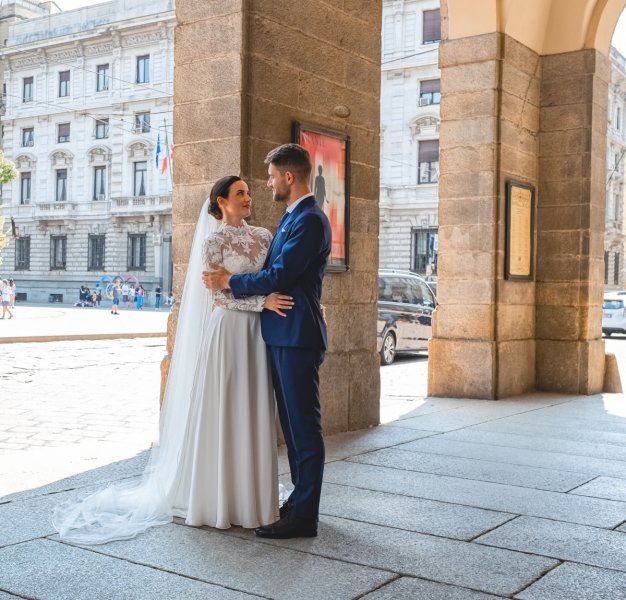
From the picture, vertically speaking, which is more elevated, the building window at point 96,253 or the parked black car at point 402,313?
the building window at point 96,253

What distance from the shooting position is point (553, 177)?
1080cm

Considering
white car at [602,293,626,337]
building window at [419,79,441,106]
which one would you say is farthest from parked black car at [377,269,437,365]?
building window at [419,79,441,106]

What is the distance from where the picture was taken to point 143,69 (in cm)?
4691

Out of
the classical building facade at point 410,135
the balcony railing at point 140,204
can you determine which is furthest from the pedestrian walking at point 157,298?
the classical building facade at point 410,135

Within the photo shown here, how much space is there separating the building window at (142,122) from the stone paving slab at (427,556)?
45.0 meters

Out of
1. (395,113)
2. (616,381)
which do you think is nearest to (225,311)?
(616,381)

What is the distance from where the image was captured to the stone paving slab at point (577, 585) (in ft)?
11.3

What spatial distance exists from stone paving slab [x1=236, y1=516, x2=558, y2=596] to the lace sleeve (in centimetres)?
112

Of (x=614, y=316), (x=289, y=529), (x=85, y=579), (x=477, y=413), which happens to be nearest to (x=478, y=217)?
(x=477, y=413)

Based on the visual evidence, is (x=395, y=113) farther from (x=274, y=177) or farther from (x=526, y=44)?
(x=274, y=177)

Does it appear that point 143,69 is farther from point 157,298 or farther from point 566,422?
point 566,422

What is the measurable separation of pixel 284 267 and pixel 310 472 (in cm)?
98

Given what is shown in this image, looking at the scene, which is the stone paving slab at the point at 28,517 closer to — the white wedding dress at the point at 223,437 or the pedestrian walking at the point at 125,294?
the white wedding dress at the point at 223,437

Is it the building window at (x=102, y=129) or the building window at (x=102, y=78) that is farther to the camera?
the building window at (x=102, y=129)
